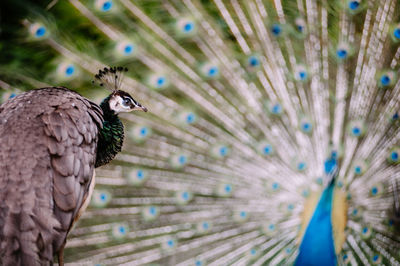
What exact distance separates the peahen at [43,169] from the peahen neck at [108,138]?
0.20ft

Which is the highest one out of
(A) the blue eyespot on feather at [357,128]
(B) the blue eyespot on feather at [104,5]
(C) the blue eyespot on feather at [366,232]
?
(B) the blue eyespot on feather at [104,5]

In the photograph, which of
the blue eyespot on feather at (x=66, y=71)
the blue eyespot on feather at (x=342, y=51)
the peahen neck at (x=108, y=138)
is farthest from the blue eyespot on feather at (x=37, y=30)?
the blue eyespot on feather at (x=342, y=51)

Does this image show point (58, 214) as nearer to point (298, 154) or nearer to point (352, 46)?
point (298, 154)

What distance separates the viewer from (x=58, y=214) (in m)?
0.87

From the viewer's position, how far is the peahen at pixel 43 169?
0.83 metres

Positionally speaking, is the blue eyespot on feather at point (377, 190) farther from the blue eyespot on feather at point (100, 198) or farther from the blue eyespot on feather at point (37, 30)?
the blue eyespot on feather at point (37, 30)

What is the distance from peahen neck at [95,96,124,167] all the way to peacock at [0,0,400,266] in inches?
16.8

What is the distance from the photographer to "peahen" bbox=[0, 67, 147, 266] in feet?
2.73

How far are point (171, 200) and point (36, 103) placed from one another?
0.87m

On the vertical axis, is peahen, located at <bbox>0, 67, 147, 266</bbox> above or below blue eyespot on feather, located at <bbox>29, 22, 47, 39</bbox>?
below

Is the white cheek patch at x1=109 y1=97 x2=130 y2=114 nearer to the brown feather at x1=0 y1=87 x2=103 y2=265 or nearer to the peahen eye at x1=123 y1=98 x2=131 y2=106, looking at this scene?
the peahen eye at x1=123 y1=98 x2=131 y2=106

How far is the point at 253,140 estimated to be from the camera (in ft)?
5.70

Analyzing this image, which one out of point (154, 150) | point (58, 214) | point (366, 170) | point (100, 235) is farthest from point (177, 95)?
point (58, 214)

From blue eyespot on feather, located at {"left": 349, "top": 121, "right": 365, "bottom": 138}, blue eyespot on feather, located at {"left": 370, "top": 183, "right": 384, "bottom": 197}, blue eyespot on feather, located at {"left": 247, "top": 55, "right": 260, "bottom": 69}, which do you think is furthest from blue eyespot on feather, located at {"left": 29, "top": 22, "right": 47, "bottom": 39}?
blue eyespot on feather, located at {"left": 370, "top": 183, "right": 384, "bottom": 197}
